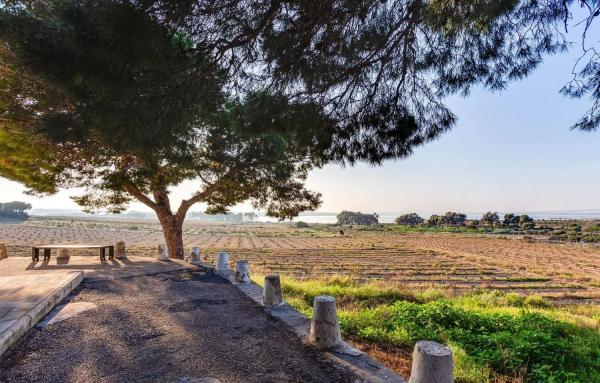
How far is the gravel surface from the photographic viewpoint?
12.2 feet

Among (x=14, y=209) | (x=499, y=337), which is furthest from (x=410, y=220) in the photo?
(x=14, y=209)

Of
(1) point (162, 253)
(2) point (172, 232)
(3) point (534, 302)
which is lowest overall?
(3) point (534, 302)

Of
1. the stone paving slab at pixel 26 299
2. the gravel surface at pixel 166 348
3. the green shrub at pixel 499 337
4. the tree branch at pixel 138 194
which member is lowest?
the green shrub at pixel 499 337

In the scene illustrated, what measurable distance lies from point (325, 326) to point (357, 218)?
16205 centimetres

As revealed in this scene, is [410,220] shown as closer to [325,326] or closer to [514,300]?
[514,300]

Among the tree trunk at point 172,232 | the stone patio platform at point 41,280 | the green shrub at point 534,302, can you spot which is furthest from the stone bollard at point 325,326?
the green shrub at point 534,302

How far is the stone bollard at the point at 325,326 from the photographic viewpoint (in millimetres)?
4414

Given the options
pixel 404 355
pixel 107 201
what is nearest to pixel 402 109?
pixel 404 355

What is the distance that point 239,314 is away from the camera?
5.99 meters

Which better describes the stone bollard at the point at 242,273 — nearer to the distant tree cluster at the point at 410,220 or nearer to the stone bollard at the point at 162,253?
the stone bollard at the point at 162,253

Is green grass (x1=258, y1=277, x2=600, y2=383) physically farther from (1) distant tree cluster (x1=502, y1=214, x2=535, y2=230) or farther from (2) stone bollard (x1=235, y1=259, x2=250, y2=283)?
(1) distant tree cluster (x1=502, y1=214, x2=535, y2=230)

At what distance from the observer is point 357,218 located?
164 m

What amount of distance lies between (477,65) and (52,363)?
7.75m

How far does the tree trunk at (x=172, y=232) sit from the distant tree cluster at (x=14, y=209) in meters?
142
